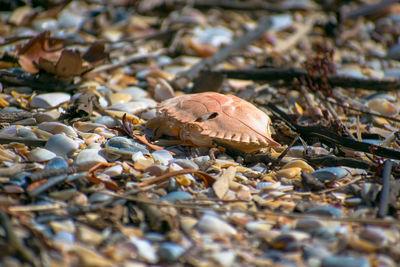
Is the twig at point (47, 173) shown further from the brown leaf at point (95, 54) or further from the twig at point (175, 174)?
the brown leaf at point (95, 54)

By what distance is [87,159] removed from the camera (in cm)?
220

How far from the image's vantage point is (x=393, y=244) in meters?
1.71

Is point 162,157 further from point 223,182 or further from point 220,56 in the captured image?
point 220,56

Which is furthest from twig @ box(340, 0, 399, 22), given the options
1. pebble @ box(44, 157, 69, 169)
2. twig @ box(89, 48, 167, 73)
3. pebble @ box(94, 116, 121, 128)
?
pebble @ box(44, 157, 69, 169)

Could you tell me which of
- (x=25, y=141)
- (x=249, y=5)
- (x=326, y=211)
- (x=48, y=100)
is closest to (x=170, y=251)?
(x=326, y=211)

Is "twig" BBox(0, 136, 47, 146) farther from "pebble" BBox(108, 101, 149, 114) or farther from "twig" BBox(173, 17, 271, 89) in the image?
"twig" BBox(173, 17, 271, 89)

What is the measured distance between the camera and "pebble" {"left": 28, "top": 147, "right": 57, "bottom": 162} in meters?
2.21

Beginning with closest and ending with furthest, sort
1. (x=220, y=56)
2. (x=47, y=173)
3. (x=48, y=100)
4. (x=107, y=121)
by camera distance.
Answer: (x=47, y=173) → (x=107, y=121) → (x=48, y=100) → (x=220, y=56)

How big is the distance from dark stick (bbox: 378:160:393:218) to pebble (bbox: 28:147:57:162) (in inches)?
66.1

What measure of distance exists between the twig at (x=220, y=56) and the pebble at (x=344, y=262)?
7.63 ft

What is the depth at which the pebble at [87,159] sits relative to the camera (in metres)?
2.18

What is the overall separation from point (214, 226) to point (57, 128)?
1.30 metres

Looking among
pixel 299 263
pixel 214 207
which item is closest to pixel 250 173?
pixel 214 207

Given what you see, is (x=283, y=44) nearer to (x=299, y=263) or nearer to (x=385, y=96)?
(x=385, y=96)
